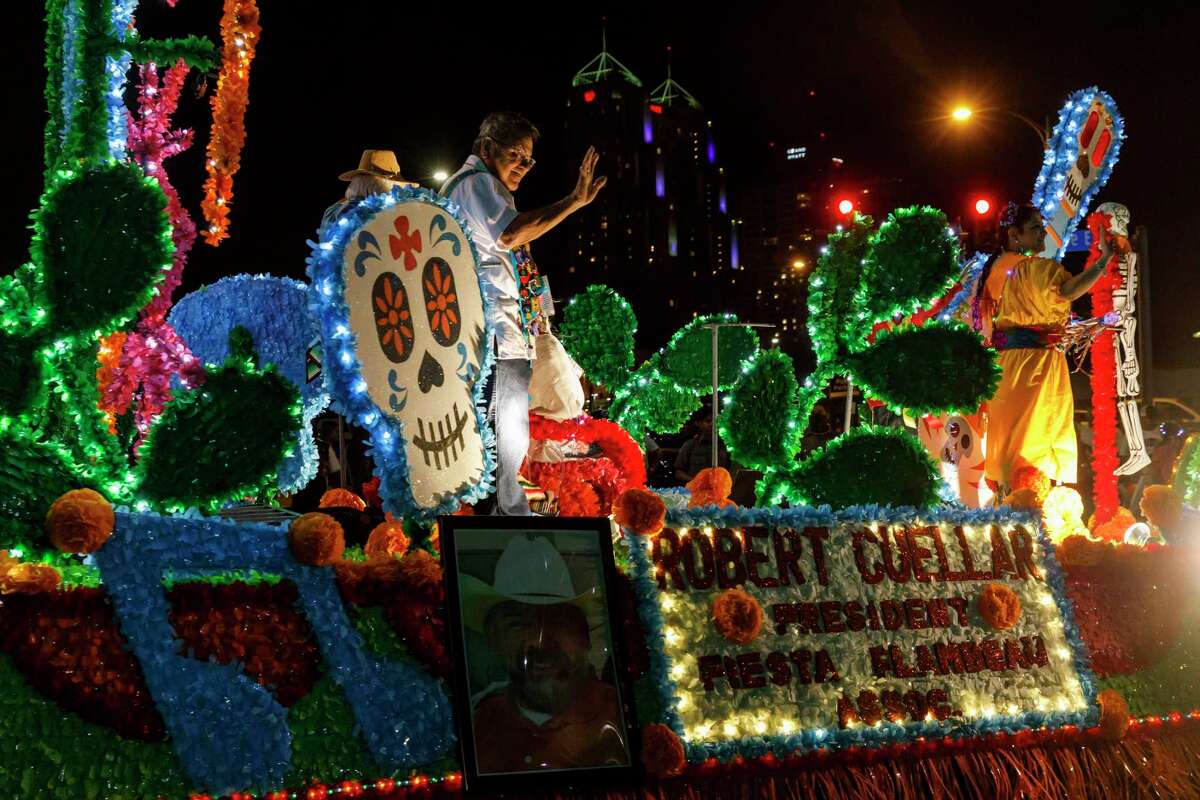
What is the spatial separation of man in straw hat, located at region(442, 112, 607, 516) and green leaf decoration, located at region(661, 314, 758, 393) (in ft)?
6.19

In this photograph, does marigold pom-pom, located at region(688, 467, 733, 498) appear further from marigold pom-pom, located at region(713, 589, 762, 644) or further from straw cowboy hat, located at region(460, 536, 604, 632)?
straw cowboy hat, located at region(460, 536, 604, 632)

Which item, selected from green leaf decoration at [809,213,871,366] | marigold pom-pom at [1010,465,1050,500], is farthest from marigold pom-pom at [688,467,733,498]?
marigold pom-pom at [1010,465,1050,500]

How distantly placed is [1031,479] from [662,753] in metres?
3.98

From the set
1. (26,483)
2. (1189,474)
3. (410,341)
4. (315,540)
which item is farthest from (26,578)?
(1189,474)

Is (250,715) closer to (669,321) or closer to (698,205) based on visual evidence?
(669,321)

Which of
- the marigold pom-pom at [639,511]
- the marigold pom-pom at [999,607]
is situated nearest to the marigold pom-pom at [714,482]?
the marigold pom-pom at [999,607]

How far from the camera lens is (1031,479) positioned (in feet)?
20.8

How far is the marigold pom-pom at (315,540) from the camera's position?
2.97 meters

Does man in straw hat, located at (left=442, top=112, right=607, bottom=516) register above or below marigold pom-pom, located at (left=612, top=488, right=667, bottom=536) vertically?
above

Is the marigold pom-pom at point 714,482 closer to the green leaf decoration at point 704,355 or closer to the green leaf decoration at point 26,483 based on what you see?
the green leaf decoration at point 704,355

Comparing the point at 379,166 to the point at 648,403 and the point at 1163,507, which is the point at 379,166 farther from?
the point at 1163,507

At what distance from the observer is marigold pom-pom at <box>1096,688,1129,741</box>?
3.85 meters

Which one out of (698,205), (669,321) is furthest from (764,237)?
(669,321)

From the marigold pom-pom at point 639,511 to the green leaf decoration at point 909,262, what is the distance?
2.08 metres
